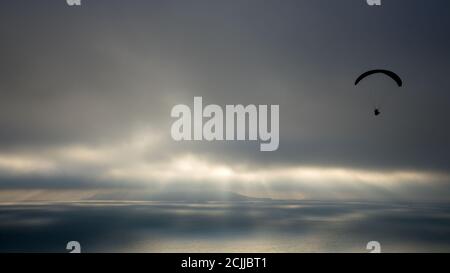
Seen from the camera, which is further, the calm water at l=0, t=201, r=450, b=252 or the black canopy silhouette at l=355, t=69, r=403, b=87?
the calm water at l=0, t=201, r=450, b=252

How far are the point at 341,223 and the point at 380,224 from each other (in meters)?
17.9

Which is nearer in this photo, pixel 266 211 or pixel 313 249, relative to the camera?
pixel 313 249

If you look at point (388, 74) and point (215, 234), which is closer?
point (388, 74)

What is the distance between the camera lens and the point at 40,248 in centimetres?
9775

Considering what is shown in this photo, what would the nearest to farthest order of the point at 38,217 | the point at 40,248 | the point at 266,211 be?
1. the point at 40,248
2. the point at 38,217
3. the point at 266,211

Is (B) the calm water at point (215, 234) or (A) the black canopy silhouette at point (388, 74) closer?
(A) the black canopy silhouette at point (388, 74)

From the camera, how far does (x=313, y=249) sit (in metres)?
104

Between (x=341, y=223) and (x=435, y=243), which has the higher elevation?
(x=341, y=223)
